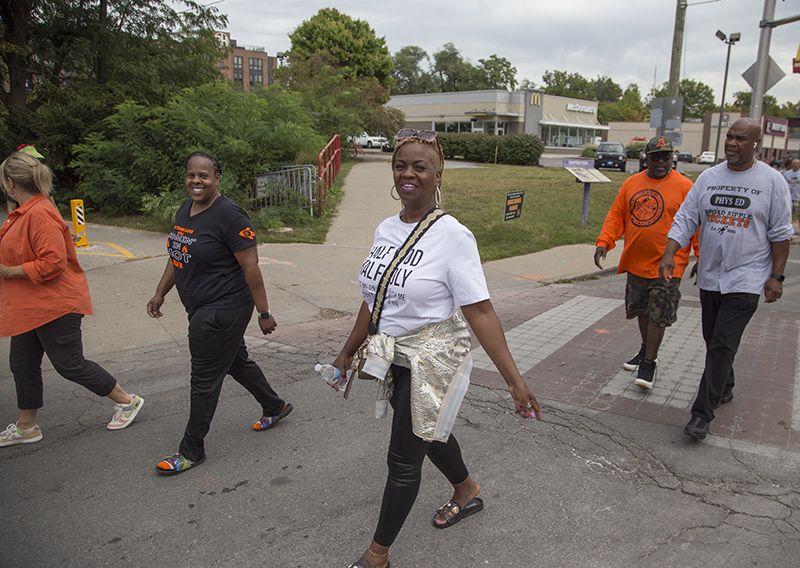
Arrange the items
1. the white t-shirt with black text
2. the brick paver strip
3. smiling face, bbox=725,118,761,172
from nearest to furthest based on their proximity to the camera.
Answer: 1. the white t-shirt with black text
2. smiling face, bbox=725,118,761,172
3. the brick paver strip

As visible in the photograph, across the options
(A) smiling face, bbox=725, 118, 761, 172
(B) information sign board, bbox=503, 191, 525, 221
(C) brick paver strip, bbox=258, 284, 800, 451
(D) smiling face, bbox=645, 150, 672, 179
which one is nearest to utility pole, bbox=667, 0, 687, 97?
(B) information sign board, bbox=503, 191, 525, 221

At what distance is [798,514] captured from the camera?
306 centimetres

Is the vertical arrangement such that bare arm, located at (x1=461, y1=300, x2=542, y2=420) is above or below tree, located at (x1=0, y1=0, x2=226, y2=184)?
below

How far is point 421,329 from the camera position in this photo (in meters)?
2.45

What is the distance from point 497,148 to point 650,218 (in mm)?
30991

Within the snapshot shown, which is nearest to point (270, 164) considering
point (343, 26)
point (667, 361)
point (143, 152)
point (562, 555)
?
point (143, 152)

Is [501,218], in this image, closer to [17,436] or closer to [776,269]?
[776,269]

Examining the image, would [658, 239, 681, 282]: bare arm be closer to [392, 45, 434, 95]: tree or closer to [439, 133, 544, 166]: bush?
[439, 133, 544, 166]: bush

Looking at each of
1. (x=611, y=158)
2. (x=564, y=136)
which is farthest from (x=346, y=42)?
(x=611, y=158)

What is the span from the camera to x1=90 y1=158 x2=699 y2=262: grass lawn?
37.0 feet

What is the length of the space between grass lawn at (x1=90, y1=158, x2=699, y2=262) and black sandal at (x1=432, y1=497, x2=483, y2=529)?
740 cm

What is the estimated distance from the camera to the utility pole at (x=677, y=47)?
14.6m

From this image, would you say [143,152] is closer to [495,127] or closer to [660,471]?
[660,471]

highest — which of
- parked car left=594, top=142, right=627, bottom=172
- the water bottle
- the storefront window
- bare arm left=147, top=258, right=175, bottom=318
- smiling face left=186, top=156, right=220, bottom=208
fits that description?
the storefront window
